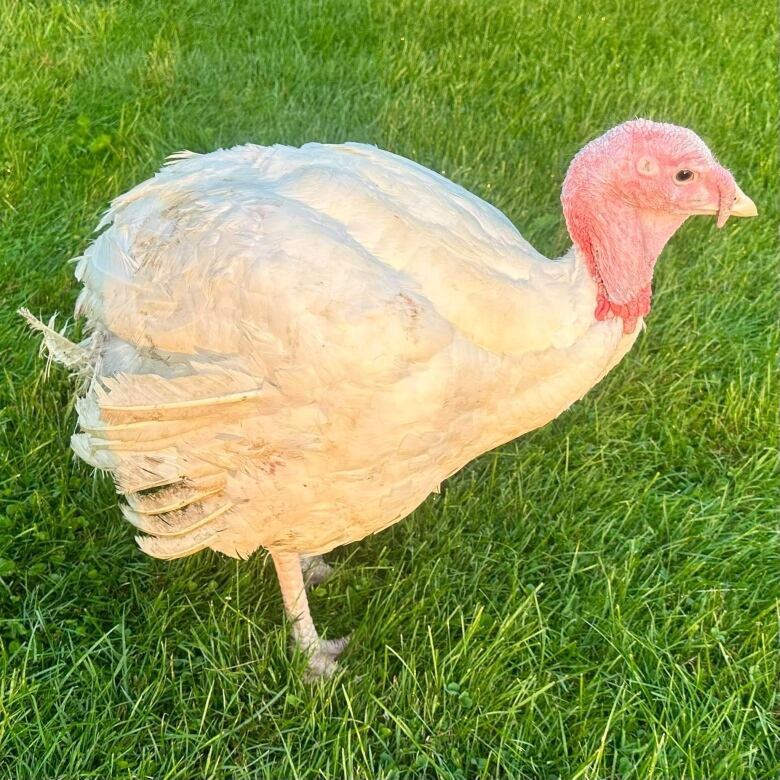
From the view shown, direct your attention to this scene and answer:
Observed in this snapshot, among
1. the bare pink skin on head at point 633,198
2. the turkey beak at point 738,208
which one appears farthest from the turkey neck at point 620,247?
the turkey beak at point 738,208

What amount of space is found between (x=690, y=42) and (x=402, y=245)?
14.1 ft

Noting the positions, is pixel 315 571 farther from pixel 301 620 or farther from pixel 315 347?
pixel 315 347

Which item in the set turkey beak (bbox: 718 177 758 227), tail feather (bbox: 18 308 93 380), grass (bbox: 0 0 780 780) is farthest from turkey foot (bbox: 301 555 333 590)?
turkey beak (bbox: 718 177 758 227)

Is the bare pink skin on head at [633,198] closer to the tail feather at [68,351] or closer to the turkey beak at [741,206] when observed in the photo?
the turkey beak at [741,206]

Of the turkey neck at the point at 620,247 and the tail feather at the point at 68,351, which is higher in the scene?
the turkey neck at the point at 620,247

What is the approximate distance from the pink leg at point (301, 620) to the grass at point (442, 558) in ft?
0.20

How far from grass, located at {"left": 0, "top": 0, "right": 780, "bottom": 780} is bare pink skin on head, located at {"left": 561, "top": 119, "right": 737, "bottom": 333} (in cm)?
100

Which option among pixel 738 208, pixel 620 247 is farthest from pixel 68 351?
pixel 738 208

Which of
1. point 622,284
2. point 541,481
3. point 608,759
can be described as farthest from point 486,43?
point 608,759

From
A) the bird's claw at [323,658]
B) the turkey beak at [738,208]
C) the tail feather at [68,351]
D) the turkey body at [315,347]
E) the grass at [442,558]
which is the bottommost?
the bird's claw at [323,658]

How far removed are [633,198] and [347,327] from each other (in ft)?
2.27

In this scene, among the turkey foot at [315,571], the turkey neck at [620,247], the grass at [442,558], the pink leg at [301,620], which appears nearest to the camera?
the turkey neck at [620,247]

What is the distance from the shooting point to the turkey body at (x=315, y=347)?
66.2 inches

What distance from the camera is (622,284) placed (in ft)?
5.93
